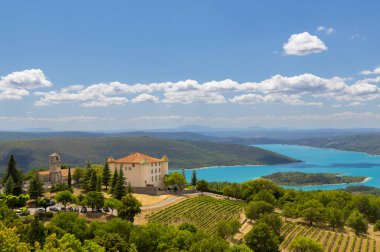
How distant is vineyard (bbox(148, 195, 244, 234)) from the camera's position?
169 feet

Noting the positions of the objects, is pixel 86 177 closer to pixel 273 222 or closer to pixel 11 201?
pixel 11 201

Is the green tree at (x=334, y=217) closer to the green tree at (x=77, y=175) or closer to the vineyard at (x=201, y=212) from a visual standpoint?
the vineyard at (x=201, y=212)

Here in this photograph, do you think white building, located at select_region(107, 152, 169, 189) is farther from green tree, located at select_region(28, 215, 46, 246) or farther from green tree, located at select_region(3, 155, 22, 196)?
green tree, located at select_region(28, 215, 46, 246)

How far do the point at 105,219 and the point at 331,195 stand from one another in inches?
1760

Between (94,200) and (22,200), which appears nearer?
(94,200)

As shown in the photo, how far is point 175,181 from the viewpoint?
221 ft

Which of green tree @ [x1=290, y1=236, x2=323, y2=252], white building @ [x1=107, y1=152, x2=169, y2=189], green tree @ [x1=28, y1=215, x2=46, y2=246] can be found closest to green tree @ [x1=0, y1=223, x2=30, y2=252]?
green tree @ [x1=28, y1=215, x2=46, y2=246]

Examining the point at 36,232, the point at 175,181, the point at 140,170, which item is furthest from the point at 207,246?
the point at 140,170

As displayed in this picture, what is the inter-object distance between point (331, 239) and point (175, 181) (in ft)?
93.8

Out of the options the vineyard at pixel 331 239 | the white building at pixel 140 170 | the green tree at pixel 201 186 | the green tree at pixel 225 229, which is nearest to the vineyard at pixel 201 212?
the green tree at pixel 225 229

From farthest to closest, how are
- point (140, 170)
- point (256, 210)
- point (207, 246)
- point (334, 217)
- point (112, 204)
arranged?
1. point (140, 170)
2. point (334, 217)
3. point (256, 210)
4. point (112, 204)
5. point (207, 246)

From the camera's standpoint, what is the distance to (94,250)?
31.0 m

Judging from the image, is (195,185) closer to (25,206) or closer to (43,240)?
(25,206)

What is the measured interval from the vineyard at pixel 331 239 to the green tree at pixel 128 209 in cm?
1937
